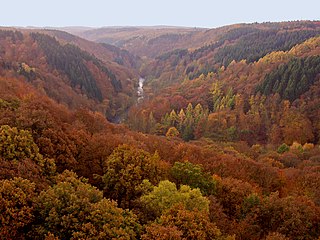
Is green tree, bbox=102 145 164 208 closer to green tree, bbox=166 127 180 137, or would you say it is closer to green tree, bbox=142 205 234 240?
green tree, bbox=142 205 234 240

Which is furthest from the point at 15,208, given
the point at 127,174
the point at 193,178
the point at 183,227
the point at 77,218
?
the point at 193,178

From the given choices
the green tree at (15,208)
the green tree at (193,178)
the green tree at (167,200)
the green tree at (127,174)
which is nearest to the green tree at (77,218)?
the green tree at (15,208)

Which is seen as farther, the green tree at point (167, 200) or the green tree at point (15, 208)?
the green tree at point (167, 200)

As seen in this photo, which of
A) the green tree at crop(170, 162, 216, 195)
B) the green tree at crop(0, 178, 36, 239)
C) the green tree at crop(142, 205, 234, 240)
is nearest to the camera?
the green tree at crop(142, 205, 234, 240)

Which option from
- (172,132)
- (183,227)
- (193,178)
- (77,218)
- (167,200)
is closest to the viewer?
(77,218)

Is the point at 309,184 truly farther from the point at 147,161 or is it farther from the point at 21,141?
the point at 21,141

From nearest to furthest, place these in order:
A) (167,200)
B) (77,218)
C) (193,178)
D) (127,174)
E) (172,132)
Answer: (77,218) → (167,200) → (127,174) → (193,178) → (172,132)

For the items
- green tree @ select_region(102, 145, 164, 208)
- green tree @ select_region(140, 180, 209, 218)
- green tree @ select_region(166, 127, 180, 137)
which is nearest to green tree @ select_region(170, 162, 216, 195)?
green tree @ select_region(102, 145, 164, 208)

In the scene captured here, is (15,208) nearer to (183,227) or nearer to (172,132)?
(183,227)

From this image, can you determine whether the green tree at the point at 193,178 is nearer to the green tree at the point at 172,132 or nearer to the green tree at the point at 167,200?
the green tree at the point at 167,200

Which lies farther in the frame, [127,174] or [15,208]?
[127,174]

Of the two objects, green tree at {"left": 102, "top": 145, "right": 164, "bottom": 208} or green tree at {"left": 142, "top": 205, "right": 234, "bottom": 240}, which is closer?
green tree at {"left": 142, "top": 205, "right": 234, "bottom": 240}

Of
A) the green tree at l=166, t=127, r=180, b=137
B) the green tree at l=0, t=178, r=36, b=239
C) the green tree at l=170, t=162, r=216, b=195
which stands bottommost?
the green tree at l=166, t=127, r=180, b=137

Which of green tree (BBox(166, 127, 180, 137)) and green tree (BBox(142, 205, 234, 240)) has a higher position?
green tree (BBox(142, 205, 234, 240))
